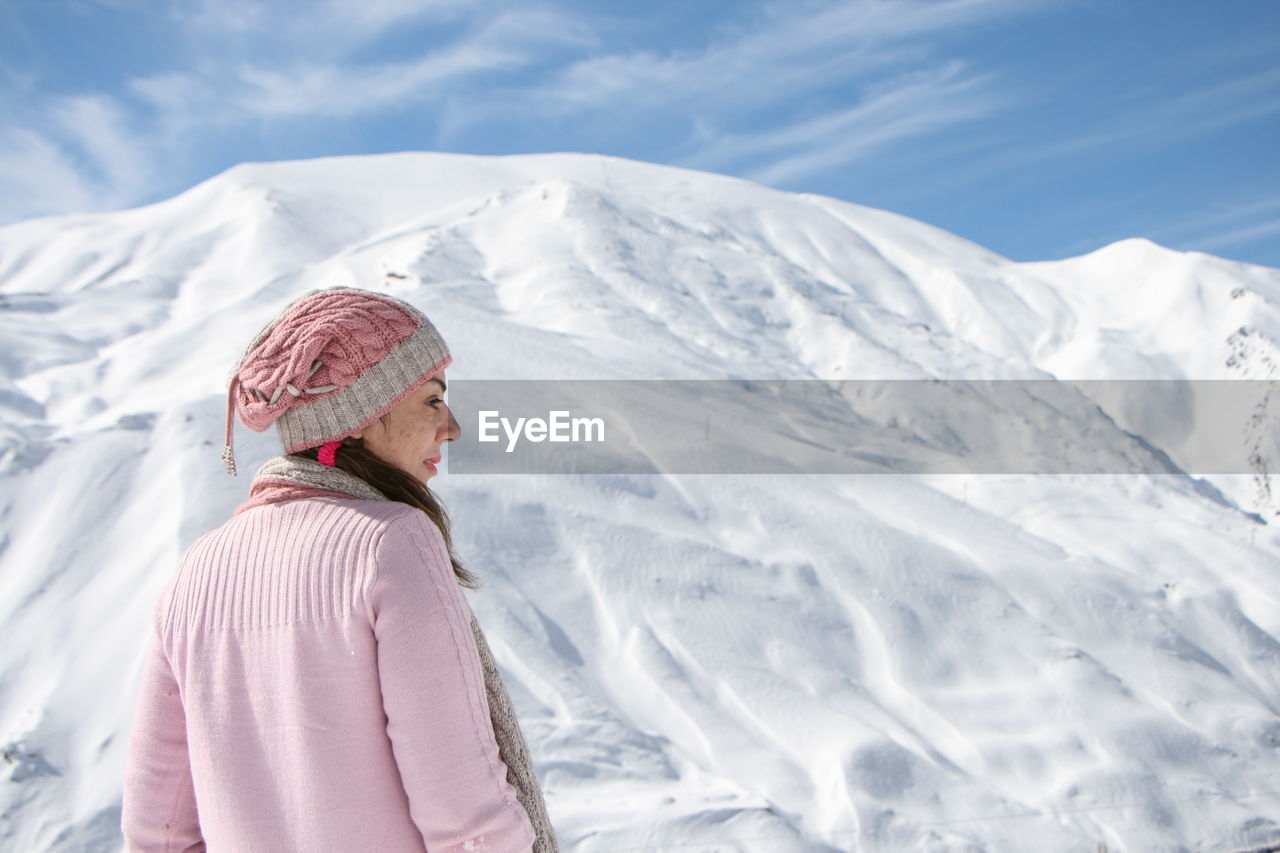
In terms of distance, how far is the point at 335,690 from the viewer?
1.12 m

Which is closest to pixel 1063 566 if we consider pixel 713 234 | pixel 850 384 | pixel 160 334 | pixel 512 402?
pixel 512 402

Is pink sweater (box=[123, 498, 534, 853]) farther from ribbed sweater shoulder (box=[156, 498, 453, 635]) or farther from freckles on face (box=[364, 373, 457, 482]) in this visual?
freckles on face (box=[364, 373, 457, 482])

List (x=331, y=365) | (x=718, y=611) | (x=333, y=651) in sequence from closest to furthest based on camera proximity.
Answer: (x=333, y=651) < (x=331, y=365) < (x=718, y=611)

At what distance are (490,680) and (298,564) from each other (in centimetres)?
26

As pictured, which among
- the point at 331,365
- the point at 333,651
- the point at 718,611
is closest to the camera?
the point at 333,651

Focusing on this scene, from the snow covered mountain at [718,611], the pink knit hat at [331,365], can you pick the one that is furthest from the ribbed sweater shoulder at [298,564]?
the snow covered mountain at [718,611]

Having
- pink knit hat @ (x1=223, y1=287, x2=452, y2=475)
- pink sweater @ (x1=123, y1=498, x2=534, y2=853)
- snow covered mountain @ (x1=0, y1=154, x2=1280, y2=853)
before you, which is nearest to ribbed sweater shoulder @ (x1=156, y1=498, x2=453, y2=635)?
pink sweater @ (x1=123, y1=498, x2=534, y2=853)

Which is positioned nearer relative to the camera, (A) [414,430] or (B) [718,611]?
(A) [414,430]

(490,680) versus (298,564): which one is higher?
(298,564)

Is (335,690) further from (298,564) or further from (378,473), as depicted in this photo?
(378,473)

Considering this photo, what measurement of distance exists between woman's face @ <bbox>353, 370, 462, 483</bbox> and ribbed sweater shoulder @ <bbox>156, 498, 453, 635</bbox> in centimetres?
11

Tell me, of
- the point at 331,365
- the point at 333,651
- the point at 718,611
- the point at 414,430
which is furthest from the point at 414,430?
the point at 718,611

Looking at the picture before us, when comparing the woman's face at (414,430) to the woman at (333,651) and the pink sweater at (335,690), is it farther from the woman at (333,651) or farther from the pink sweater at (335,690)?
Result: the pink sweater at (335,690)

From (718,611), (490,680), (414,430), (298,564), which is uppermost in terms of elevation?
(414,430)
